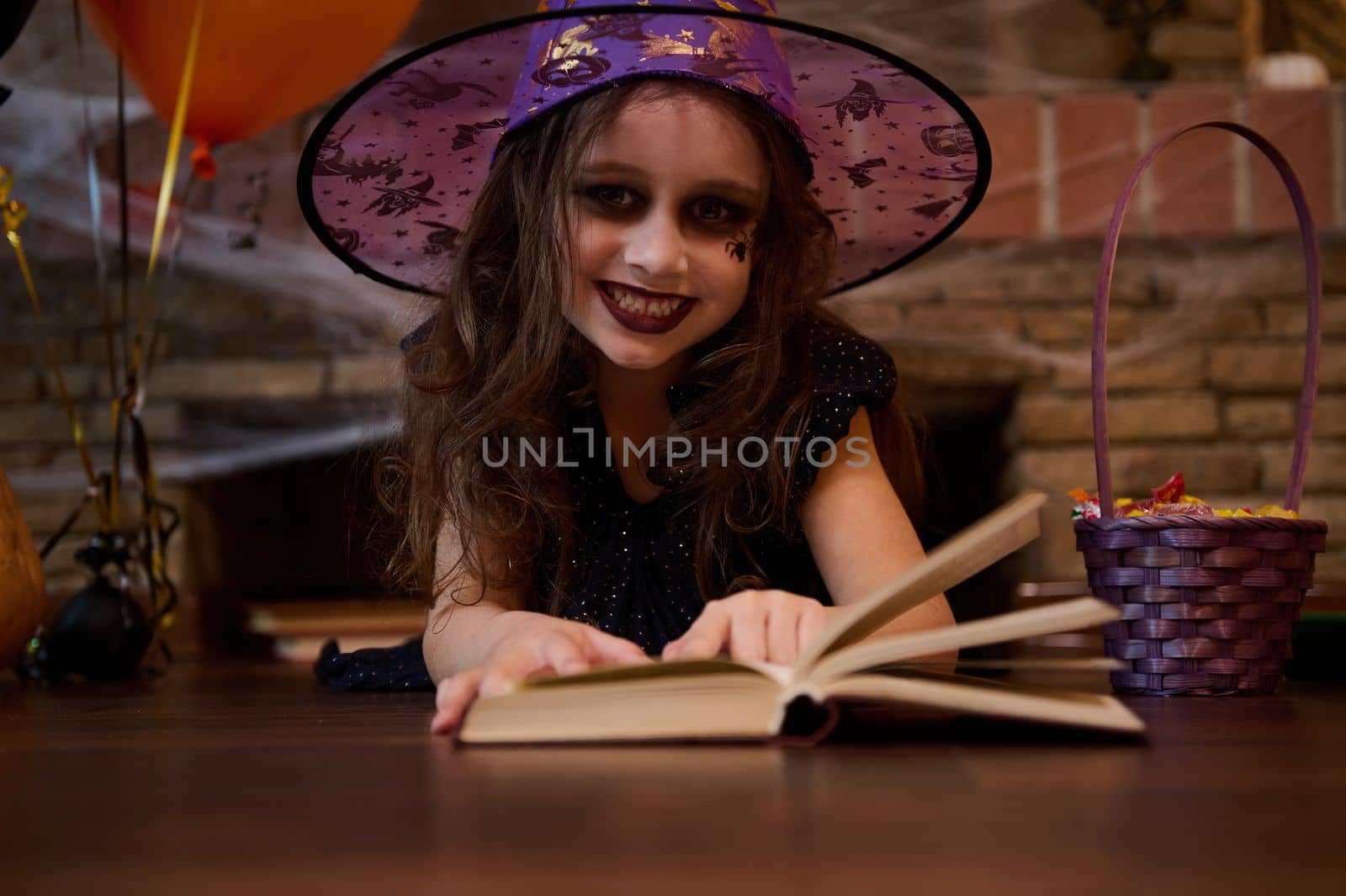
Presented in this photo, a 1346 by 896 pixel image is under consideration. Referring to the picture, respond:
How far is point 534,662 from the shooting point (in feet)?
2.11

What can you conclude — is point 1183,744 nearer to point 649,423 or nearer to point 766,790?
point 766,790

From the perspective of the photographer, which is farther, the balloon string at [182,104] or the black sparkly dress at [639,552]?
the balloon string at [182,104]

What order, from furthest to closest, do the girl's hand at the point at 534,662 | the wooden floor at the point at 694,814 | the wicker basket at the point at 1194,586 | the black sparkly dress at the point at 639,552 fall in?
the black sparkly dress at the point at 639,552 → the wicker basket at the point at 1194,586 → the girl's hand at the point at 534,662 → the wooden floor at the point at 694,814

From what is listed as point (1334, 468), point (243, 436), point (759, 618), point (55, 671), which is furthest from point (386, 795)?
point (1334, 468)

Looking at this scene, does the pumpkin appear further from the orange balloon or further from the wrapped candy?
the wrapped candy

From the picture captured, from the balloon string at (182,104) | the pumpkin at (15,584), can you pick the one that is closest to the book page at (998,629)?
the pumpkin at (15,584)

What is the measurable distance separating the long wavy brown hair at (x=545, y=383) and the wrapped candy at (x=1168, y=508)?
22 cm

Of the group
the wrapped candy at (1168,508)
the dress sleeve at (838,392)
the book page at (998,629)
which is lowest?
the book page at (998,629)

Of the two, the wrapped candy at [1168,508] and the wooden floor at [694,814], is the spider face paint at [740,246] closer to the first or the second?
the wrapped candy at [1168,508]

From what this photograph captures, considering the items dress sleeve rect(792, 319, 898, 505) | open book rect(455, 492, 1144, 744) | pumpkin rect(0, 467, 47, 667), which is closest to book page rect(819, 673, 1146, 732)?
open book rect(455, 492, 1144, 744)

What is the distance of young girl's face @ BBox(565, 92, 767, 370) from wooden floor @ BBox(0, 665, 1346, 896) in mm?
392

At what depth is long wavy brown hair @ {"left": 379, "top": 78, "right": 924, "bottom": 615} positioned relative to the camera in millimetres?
959

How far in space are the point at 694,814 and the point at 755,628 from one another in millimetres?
235

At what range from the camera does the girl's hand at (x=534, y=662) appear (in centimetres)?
62
